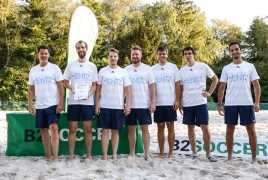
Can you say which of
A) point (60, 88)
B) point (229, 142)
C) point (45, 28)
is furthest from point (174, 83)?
point (45, 28)

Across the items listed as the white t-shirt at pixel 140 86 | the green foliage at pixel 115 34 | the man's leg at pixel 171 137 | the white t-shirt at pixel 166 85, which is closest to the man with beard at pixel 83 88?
the white t-shirt at pixel 140 86

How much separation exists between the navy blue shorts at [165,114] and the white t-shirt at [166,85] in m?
0.06

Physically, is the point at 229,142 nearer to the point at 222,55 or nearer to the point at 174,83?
the point at 174,83

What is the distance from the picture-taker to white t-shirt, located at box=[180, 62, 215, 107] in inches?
195

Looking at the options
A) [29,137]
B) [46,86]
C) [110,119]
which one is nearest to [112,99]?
[110,119]

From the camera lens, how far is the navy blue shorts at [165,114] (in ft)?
16.5

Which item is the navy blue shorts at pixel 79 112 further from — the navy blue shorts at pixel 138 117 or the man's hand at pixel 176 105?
the man's hand at pixel 176 105

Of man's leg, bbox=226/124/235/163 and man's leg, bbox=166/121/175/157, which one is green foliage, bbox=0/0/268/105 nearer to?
man's leg, bbox=166/121/175/157

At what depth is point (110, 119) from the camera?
490 centimetres

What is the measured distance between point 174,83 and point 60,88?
1.70 meters

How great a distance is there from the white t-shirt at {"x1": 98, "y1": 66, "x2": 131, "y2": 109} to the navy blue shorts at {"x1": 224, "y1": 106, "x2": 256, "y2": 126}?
1.50 metres

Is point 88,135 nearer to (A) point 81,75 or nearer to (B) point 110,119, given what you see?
(B) point 110,119

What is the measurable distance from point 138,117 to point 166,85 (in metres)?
0.64

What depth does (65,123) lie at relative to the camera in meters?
5.39
